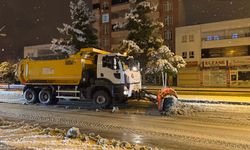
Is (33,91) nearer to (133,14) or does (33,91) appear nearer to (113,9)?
(133,14)

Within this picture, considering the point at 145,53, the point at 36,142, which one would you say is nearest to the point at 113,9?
the point at 145,53

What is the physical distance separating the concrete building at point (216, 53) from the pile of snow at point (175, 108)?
32.6 meters

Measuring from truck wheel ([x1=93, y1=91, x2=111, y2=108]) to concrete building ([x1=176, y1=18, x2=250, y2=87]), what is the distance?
3340cm

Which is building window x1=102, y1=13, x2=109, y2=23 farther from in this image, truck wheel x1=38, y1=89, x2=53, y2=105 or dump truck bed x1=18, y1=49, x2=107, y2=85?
truck wheel x1=38, y1=89, x2=53, y2=105

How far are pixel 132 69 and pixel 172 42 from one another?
37.6 meters

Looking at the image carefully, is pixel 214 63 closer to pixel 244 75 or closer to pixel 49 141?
pixel 244 75

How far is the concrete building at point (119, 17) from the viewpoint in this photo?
54938mm

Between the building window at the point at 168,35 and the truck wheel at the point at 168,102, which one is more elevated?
the building window at the point at 168,35

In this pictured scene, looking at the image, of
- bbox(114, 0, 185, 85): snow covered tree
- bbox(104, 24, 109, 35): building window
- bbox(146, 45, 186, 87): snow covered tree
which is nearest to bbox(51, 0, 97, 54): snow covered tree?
bbox(114, 0, 185, 85): snow covered tree

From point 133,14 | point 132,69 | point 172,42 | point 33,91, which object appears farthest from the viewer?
point 172,42

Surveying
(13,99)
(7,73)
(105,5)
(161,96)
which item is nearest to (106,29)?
(105,5)

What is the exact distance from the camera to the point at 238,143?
8492mm

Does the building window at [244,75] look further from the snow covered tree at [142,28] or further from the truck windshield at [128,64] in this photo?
the truck windshield at [128,64]

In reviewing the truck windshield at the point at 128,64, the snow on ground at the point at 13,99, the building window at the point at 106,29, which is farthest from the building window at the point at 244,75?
the snow on ground at the point at 13,99
